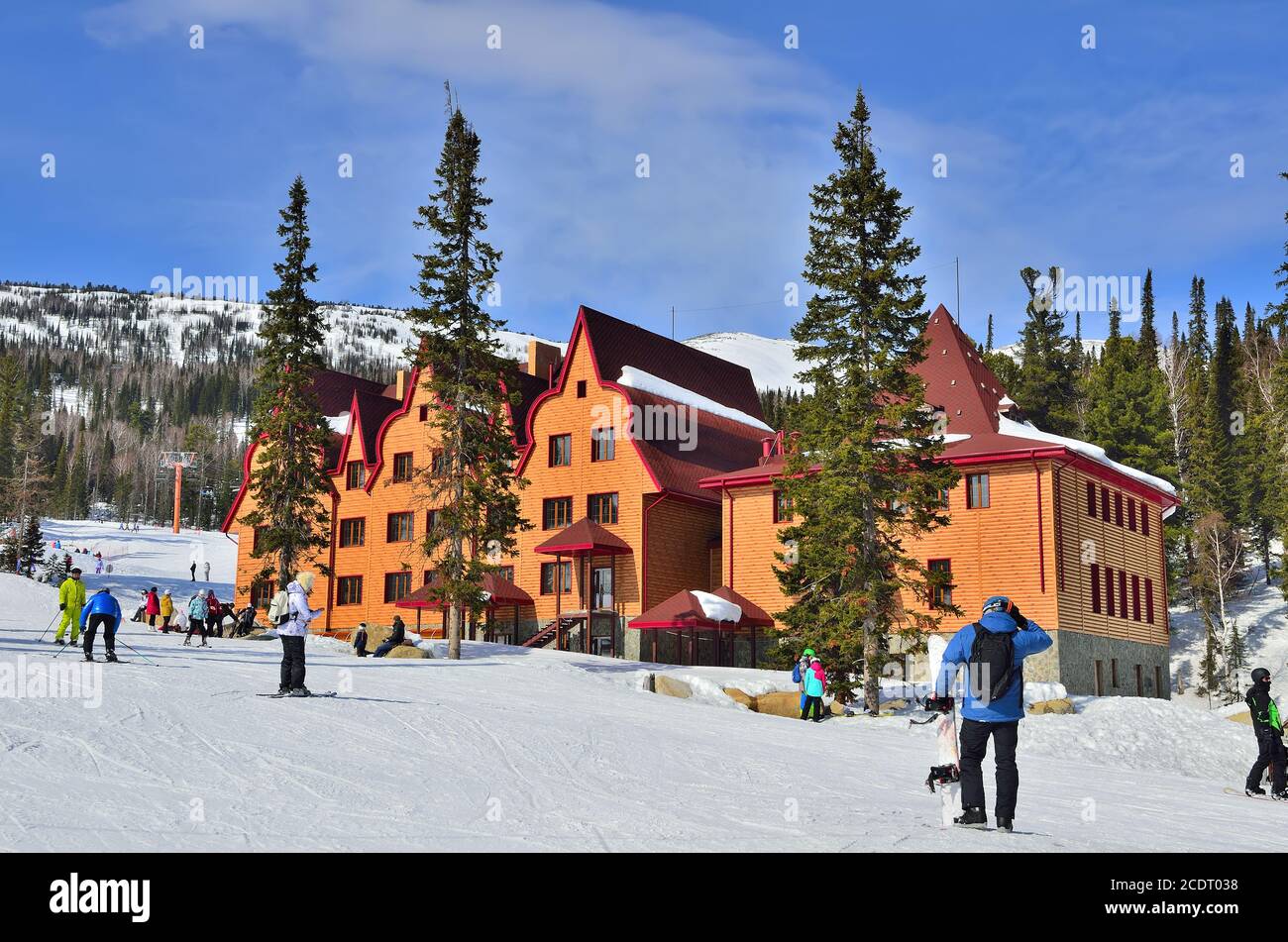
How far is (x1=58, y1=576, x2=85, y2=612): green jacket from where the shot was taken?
2328 centimetres

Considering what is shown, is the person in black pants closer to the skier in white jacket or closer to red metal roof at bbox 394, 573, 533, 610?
the skier in white jacket

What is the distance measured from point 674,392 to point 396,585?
46.3 feet

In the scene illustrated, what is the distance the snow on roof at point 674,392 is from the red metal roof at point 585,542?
5.83 m

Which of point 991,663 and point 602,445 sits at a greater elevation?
point 602,445

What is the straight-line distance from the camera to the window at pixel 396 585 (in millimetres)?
47719

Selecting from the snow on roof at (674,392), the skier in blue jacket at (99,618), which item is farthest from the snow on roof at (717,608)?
the skier in blue jacket at (99,618)

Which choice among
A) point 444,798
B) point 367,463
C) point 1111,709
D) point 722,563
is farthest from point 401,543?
point 444,798

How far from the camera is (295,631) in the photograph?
656 inches

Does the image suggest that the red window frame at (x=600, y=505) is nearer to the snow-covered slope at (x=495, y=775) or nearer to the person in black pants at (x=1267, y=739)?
the snow-covered slope at (x=495, y=775)

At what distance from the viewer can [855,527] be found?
95.4 feet

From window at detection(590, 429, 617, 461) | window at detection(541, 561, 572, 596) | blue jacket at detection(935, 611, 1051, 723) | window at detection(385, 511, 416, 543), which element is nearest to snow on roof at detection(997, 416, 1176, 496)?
window at detection(590, 429, 617, 461)

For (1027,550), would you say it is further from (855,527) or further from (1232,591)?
(1232,591)

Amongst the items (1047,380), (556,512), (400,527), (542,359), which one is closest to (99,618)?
(556,512)

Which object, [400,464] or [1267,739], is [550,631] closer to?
[400,464]
